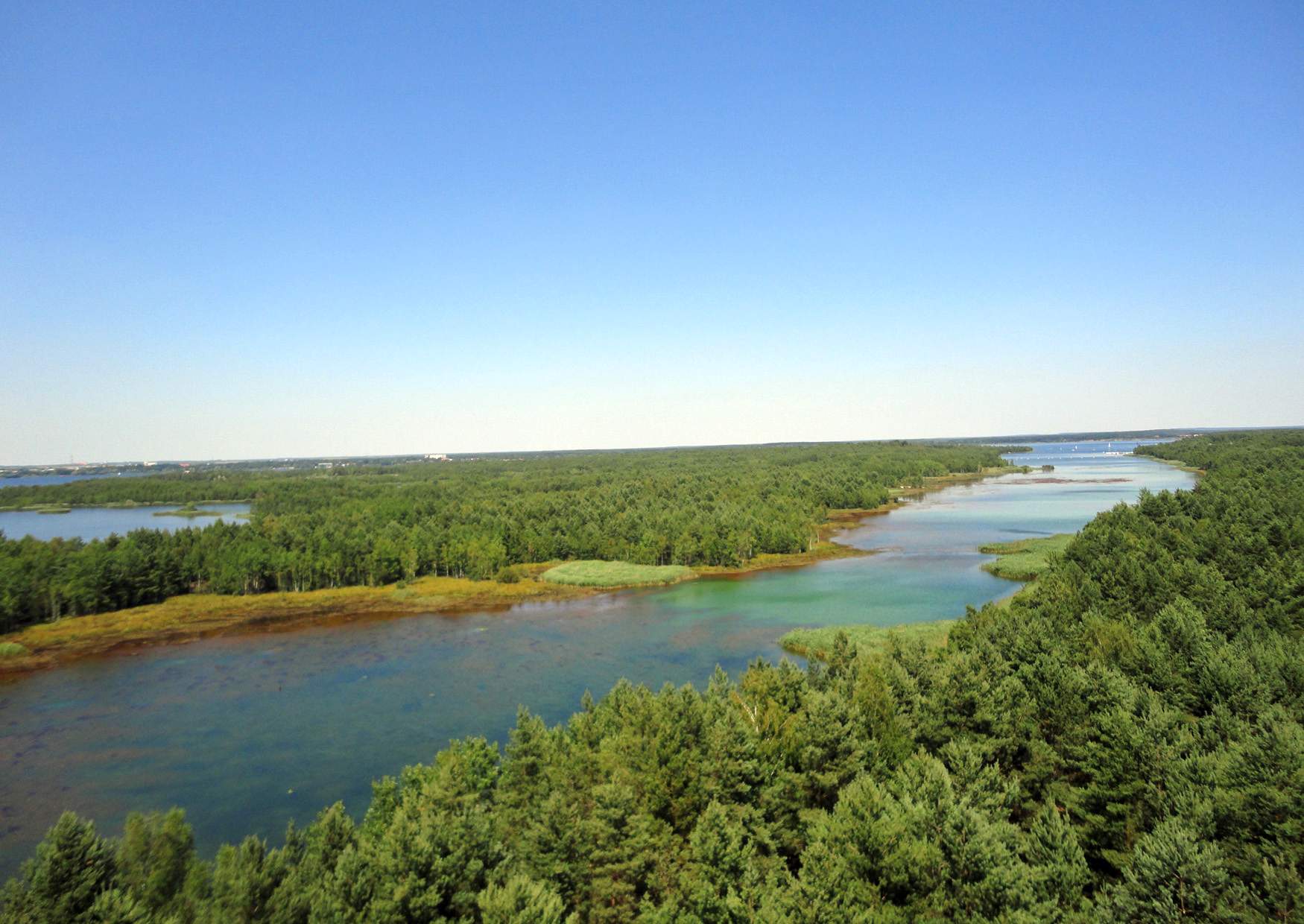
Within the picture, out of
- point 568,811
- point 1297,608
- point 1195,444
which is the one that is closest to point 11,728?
point 568,811

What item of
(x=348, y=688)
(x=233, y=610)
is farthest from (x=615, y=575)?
(x=233, y=610)

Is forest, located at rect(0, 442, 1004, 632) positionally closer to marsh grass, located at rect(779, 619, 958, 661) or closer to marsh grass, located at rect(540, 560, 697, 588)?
marsh grass, located at rect(540, 560, 697, 588)

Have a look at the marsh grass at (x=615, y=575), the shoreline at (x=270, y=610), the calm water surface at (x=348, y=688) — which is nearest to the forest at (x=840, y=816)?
the calm water surface at (x=348, y=688)

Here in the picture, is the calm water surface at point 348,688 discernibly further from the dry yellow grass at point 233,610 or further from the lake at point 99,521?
the lake at point 99,521

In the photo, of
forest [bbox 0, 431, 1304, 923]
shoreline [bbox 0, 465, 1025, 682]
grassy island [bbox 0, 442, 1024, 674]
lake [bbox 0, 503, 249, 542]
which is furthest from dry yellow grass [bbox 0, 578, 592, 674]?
lake [bbox 0, 503, 249, 542]

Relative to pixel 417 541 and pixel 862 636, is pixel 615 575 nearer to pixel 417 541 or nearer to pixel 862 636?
pixel 417 541
